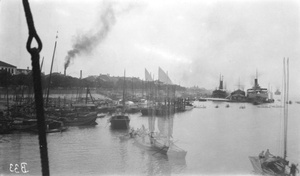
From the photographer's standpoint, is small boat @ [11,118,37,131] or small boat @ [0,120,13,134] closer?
small boat @ [0,120,13,134]

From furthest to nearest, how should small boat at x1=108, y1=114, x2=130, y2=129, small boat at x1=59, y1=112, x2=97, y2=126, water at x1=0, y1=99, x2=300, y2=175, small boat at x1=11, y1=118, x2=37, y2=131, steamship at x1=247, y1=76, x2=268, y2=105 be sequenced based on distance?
steamship at x1=247, y1=76, x2=268, y2=105 < small boat at x1=59, y1=112, x2=97, y2=126 < small boat at x1=108, y1=114, x2=130, y2=129 < small boat at x1=11, y1=118, x2=37, y2=131 < water at x1=0, y1=99, x2=300, y2=175

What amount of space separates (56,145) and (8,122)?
Answer: 116 inches

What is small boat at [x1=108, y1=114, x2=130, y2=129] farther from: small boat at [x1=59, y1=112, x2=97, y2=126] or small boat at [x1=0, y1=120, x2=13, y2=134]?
small boat at [x1=0, y1=120, x2=13, y2=134]

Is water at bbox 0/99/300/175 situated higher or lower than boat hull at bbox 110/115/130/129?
lower

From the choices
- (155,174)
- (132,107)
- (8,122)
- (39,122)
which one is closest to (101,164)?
(155,174)

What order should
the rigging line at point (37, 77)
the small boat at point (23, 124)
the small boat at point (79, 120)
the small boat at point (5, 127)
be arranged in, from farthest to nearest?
the small boat at point (79, 120) < the small boat at point (23, 124) < the small boat at point (5, 127) < the rigging line at point (37, 77)

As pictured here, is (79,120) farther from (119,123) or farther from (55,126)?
(119,123)

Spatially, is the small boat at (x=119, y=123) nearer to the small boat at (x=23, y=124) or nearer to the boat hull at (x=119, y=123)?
the boat hull at (x=119, y=123)

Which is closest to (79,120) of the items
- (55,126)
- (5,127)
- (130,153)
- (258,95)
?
(55,126)

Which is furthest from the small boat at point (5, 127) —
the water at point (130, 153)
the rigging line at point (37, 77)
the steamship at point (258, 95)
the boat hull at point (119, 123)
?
the steamship at point (258, 95)

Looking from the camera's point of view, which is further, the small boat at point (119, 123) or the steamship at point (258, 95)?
the steamship at point (258, 95)

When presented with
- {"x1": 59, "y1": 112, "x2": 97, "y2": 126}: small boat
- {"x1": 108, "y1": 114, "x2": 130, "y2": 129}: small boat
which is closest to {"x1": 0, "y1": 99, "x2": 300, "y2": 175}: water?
{"x1": 108, "y1": 114, "x2": 130, "y2": 129}: small boat

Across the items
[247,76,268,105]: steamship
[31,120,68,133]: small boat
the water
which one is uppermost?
[247,76,268,105]: steamship

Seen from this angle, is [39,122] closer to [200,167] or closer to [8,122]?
[200,167]
